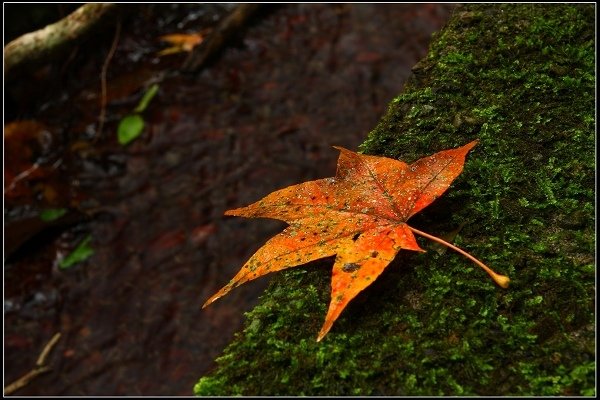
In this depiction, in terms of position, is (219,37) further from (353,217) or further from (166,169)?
(353,217)

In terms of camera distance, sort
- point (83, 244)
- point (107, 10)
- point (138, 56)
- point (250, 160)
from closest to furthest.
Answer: point (83, 244) < point (250, 160) < point (107, 10) < point (138, 56)

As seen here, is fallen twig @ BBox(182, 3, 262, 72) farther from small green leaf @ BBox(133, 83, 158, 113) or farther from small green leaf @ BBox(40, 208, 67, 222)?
small green leaf @ BBox(40, 208, 67, 222)

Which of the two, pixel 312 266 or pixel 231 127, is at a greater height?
pixel 312 266

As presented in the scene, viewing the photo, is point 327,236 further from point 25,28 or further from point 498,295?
point 25,28

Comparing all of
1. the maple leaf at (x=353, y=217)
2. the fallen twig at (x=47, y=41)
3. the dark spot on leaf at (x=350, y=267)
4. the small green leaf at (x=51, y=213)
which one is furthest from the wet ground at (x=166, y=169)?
the dark spot on leaf at (x=350, y=267)

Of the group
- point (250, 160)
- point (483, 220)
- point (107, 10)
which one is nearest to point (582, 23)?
point (483, 220)

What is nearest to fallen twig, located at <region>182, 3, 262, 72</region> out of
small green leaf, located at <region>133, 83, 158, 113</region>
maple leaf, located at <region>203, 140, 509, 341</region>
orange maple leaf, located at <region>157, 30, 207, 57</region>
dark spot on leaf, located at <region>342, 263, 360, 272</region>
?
orange maple leaf, located at <region>157, 30, 207, 57</region>

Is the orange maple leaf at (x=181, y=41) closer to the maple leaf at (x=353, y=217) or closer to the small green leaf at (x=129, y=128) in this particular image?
the small green leaf at (x=129, y=128)
